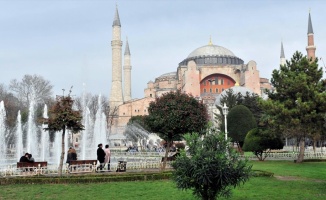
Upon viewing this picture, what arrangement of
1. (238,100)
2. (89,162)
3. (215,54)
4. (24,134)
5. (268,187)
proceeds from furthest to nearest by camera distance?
(215,54) < (238,100) < (24,134) < (89,162) < (268,187)

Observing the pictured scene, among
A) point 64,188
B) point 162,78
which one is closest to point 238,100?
point 64,188

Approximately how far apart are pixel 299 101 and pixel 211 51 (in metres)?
59.5

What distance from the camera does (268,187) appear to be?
10.5 metres

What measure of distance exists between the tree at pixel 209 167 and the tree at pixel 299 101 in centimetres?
1351

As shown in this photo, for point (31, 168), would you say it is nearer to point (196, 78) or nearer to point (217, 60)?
point (196, 78)

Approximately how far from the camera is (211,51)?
7875cm

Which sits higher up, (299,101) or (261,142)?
(299,101)

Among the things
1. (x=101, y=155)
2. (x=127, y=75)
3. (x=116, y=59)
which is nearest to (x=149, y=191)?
(x=101, y=155)

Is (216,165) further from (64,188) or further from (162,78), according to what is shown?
(162,78)

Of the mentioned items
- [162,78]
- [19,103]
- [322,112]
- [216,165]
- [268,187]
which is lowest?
[268,187]

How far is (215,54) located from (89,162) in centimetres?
6545

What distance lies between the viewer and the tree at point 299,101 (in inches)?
790

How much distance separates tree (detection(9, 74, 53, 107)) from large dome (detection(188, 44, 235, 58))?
4067cm

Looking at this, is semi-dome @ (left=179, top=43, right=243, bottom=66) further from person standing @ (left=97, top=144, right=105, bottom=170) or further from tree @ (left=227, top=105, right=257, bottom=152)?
person standing @ (left=97, top=144, right=105, bottom=170)
